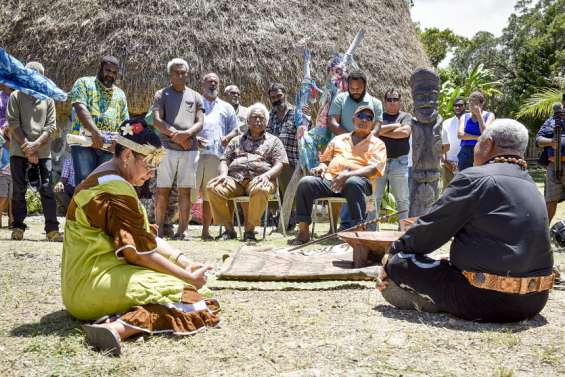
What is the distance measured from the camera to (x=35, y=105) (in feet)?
21.8

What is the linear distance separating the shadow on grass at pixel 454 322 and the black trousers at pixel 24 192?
4.07 m

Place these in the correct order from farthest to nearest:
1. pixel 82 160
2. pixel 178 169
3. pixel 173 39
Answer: pixel 173 39 < pixel 178 169 < pixel 82 160

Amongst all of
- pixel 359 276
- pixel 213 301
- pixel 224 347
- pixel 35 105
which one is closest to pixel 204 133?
pixel 35 105

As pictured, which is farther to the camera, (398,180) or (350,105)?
(398,180)

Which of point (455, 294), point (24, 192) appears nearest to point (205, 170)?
point (24, 192)

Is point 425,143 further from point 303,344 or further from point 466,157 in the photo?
point 303,344

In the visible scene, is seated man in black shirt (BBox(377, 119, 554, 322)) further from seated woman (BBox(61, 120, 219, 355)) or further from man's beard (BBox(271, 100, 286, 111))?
man's beard (BBox(271, 100, 286, 111))

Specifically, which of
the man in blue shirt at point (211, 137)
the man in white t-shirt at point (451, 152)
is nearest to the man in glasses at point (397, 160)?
the man in blue shirt at point (211, 137)

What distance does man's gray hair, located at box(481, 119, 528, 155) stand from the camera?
3.38 m

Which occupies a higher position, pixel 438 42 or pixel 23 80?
pixel 438 42

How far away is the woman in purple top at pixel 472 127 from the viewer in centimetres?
859

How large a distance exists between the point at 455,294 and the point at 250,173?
13.2 ft

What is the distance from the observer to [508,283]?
10.8ft

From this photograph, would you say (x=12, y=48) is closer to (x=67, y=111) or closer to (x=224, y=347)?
(x=67, y=111)
